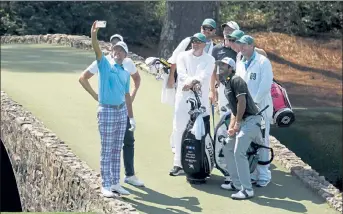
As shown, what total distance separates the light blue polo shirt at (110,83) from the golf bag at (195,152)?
1021 millimetres

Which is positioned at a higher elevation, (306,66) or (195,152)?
(195,152)

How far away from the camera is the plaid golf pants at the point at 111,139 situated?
9188 mm

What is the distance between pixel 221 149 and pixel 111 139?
1.40 m

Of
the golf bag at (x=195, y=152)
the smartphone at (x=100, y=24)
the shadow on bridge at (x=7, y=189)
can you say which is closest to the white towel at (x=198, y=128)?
the golf bag at (x=195, y=152)

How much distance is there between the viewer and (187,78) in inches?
396

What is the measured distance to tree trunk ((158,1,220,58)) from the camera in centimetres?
1986

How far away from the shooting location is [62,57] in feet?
63.1

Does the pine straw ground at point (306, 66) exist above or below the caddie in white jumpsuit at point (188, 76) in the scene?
below

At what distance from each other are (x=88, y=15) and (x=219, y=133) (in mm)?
19077

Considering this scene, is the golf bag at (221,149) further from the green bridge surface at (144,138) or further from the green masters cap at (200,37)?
the green masters cap at (200,37)

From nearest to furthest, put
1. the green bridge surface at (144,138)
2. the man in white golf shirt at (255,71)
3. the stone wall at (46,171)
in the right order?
the green bridge surface at (144,138), the man in white golf shirt at (255,71), the stone wall at (46,171)

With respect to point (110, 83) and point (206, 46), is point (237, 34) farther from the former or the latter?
point (110, 83)

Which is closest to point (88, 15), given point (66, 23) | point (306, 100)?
point (66, 23)

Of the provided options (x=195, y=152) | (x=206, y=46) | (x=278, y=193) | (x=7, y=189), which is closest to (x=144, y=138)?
(x=206, y=46)
